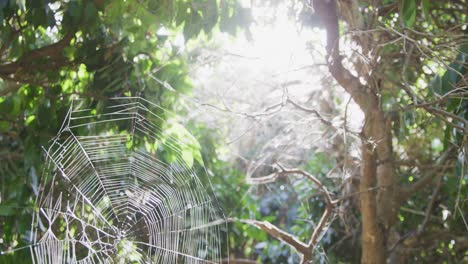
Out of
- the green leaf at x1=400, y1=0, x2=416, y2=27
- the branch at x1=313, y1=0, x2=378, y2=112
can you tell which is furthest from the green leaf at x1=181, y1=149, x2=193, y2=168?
the green leaf at x1=400, y1=0, x2=416, y2=27

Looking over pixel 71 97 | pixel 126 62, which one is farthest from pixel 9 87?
pixel 126 62

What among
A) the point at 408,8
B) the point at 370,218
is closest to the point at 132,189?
the point at 370,218

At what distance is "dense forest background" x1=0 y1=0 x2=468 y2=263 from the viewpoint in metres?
2.26

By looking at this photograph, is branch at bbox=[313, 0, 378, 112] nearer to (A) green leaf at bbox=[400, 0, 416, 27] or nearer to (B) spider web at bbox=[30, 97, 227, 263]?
(A) green leaf at bbox=[400, 0, 416, 27]

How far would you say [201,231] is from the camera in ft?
8.79

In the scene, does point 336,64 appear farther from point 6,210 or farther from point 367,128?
point 6,210

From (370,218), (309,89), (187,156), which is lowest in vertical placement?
(370,218)

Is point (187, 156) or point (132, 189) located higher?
point (187, 156)

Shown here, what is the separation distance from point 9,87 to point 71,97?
316mm

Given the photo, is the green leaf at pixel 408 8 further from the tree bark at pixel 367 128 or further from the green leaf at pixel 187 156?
the green leaf at pixel 187 156

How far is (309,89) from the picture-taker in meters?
3.67

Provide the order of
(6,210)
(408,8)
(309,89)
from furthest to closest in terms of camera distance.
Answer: (309,89)
(6,210)
(408,8)

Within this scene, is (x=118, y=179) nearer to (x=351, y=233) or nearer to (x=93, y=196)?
(x=93, y=196)

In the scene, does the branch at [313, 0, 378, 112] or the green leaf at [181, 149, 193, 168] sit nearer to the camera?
the branch at [313, 0, 378, 112]
